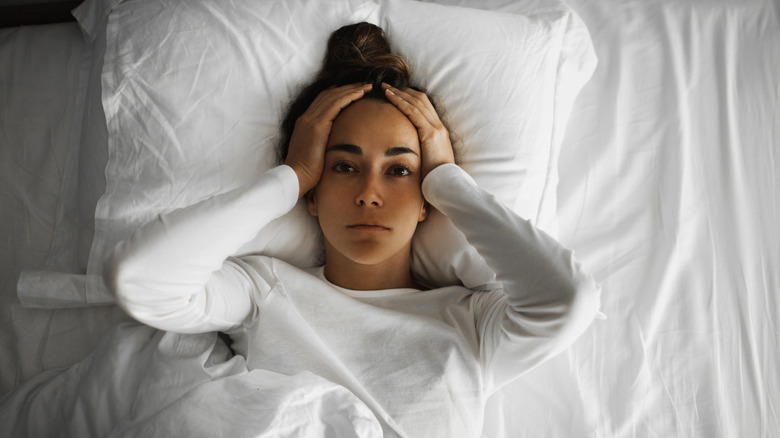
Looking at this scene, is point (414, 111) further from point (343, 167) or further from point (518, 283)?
point (518, 283)

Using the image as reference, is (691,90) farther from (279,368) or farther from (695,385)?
(279,368)

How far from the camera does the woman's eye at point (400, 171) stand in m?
1.09

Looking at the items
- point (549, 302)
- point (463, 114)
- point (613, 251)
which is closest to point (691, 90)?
point (613, 251)

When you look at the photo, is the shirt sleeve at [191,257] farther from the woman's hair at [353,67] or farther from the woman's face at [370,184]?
the woman's hair at [353,67]

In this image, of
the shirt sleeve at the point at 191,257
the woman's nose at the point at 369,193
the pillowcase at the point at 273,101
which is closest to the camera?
the shirt sleeve at the point at 191,257

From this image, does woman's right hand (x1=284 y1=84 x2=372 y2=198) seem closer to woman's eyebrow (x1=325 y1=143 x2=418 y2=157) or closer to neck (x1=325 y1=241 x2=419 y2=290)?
woman's eyebrow (x1=325 y1=143 x2=418 y2=157)

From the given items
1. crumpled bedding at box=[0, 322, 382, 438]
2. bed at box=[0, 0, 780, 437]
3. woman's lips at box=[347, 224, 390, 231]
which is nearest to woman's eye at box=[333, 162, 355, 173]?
woman's lips at box=[347, 224, 390, 231]

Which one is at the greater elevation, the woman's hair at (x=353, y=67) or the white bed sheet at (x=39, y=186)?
the woman's hair at (x=353, y=67)

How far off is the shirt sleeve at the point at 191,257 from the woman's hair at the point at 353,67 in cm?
20

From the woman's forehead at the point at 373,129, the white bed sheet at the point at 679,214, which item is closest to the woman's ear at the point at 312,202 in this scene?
the woman's forehead at the point at 373,129

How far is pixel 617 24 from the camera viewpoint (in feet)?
4.77

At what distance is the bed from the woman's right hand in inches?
5.7

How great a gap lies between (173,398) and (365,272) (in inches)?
16.3

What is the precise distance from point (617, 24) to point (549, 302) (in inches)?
35.5
